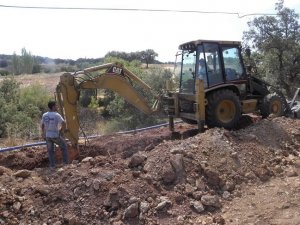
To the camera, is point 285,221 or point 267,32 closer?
point 285,221

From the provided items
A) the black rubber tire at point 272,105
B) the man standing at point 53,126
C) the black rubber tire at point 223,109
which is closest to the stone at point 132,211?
the man standing at point 53,126

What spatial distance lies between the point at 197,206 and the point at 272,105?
564 cm

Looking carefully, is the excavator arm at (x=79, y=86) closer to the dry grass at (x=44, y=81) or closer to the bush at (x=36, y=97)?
the bush at (x=36, y=97)

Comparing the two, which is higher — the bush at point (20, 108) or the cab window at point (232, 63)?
the cab window at point (232, 63)

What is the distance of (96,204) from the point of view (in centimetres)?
612

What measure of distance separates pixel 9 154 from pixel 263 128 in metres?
5.93

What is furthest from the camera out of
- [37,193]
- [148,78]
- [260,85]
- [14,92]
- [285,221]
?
[14,92]

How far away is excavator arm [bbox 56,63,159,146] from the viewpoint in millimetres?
8719

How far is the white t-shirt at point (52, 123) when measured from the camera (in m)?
8.24

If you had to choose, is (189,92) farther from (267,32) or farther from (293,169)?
(267,32)

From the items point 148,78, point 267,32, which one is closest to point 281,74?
point 267,32

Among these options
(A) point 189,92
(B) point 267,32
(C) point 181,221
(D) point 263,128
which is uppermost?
(B) point 267,32

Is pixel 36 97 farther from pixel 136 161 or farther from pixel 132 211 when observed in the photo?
pixel 132 211

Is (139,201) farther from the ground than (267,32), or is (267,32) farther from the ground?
(267,32)
